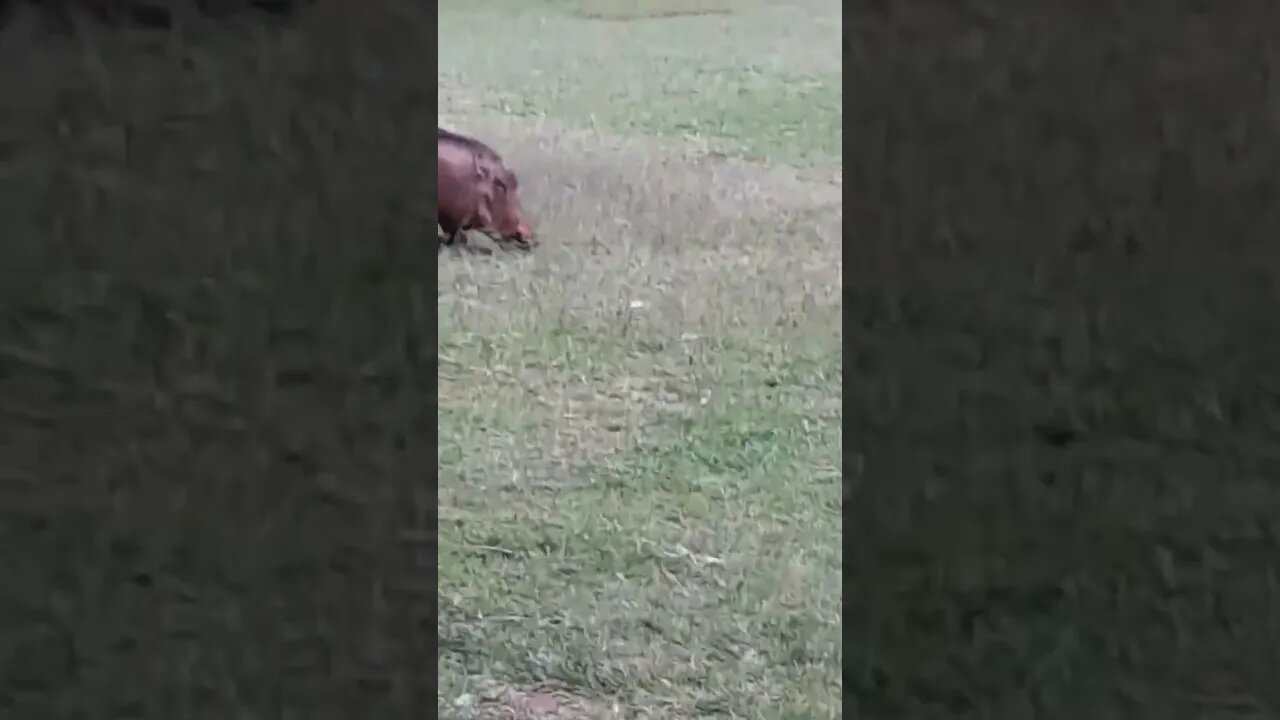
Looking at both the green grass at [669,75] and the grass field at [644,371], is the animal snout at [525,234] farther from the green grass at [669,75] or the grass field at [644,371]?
the green grass at [669,75]
